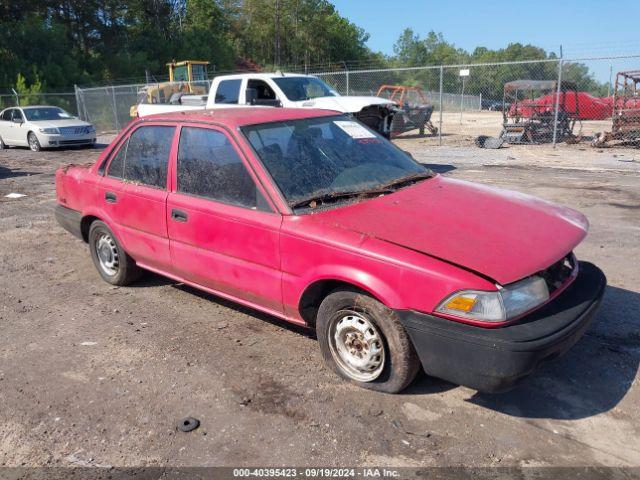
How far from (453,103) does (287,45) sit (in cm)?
2948

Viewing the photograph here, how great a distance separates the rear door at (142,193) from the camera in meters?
4.30

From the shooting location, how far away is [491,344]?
2.70 metres

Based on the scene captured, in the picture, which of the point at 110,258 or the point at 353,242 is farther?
the point at 110,258

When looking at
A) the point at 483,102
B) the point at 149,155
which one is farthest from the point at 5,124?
the point at 483,102

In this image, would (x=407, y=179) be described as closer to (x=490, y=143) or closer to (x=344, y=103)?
(x=344, y=103)

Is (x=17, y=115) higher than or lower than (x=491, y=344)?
higher

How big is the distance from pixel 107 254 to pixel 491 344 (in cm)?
367

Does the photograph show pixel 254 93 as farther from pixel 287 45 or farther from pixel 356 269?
pixel 287 45

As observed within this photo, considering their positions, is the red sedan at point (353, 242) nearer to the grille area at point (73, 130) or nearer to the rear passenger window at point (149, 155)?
the rear passenger window at point (149, 155)

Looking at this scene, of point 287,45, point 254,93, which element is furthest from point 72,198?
point 287,45

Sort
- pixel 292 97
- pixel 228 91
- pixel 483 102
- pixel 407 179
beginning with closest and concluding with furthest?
pixel 407 179 → pixel 292 97 → pixel 228 91 → pixel 483 102

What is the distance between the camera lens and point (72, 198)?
209 inches

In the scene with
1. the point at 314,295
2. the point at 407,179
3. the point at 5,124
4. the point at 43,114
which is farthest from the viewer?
the point at 5,124

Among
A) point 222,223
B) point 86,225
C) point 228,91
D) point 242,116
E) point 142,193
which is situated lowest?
point 86,225
